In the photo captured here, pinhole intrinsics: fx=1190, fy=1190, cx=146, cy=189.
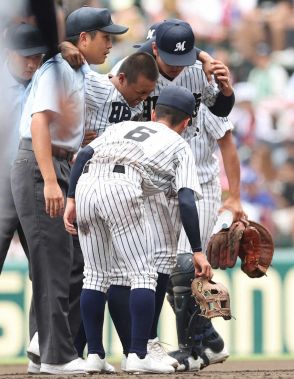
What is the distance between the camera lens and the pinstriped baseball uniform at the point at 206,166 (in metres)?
7.77

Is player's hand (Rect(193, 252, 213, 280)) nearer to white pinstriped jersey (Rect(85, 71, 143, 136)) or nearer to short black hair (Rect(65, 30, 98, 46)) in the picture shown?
Answer: white pinstriped jersey (Rect(85, 71, 143, 136))

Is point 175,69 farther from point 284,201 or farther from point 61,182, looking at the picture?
A: point 284,201

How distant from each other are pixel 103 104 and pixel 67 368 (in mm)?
1580

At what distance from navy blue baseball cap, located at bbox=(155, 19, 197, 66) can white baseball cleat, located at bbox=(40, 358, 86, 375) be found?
185cm

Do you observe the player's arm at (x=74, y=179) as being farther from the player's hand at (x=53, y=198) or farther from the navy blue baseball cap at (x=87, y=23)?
the navy blue baseball cap at (x=87, y=23)

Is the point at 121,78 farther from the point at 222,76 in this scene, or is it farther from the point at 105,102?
the point at 222,76

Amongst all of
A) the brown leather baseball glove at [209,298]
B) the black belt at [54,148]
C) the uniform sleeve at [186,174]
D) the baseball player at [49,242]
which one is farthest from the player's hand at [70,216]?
the brown leather baseball glove at [209,298]

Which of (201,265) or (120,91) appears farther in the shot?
(120,91)

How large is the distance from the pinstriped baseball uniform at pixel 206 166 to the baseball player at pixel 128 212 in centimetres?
120

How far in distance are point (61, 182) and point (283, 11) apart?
9.08m

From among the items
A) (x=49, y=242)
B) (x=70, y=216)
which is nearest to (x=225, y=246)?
(x=49, y=242)

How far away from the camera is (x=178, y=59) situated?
7.11 meters

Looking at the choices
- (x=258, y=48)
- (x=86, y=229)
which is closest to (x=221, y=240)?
(x=86, y=229)

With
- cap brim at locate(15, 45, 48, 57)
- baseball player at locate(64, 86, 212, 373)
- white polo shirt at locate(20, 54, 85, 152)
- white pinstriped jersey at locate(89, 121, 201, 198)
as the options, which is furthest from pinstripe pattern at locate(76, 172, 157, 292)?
cap brim at locate(15, 45, 48, 57)
